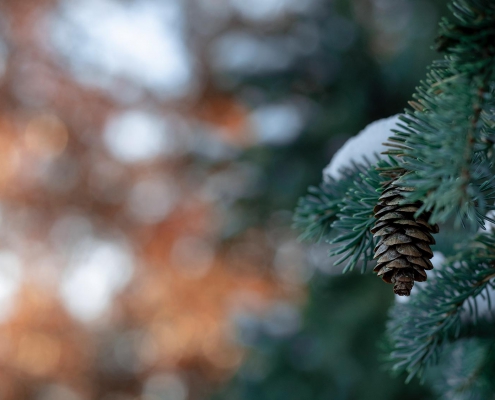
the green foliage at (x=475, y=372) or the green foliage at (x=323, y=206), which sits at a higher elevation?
the green foliage at (x=323, y=206)

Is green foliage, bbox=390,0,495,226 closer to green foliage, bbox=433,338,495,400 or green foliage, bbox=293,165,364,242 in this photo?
green foliage, bbox=293,165,364,242

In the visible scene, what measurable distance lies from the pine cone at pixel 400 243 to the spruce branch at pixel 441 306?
9cm

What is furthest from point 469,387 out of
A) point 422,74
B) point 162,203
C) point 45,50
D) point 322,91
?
point 45,50

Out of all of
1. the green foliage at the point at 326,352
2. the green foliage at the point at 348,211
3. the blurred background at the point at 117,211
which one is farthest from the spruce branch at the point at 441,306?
the blurred background at the point at 117,211

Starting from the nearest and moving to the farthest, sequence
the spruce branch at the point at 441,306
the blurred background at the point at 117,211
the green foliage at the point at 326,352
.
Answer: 1. the spruce branch at the point at 441,306
2. the green foliage at the point at 326,352
3. the blurred background at the point at 117,211

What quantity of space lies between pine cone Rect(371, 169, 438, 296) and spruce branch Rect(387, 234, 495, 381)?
92 millimetres

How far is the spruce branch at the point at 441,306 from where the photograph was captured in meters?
0.31

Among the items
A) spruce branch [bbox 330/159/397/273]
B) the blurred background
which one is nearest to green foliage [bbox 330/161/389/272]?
spruce branch [bbox 330/159/397/273]

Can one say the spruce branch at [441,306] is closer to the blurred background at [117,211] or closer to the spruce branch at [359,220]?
the spruce branch at [359,220]

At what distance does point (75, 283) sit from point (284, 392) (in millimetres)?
1668

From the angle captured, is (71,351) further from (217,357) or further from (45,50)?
(45,50)

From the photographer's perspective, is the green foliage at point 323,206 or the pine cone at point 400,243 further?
the green foliage at point 323,206

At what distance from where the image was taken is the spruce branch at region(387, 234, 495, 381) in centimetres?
31

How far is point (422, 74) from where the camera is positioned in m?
1.36
